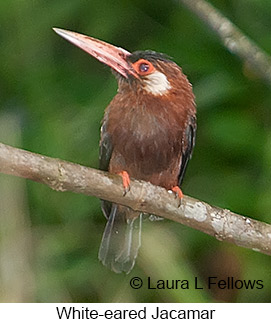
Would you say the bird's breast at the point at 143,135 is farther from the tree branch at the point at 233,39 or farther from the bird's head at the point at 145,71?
the tree branch at the point at 233,39

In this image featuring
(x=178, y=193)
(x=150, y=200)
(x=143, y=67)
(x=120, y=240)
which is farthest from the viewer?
(x=120, y=240)

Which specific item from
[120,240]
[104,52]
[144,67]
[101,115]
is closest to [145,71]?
[144,67]

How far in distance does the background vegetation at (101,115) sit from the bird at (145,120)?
0.15m

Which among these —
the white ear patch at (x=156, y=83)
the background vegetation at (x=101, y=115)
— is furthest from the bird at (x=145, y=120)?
the background vegetation at (x=101, y=115)

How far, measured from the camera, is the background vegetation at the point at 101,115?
6.37ft

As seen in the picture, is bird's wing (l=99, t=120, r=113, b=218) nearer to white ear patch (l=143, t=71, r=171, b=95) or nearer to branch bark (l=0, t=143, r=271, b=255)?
white ear patch (l=143, t=71, r=171, b=95)

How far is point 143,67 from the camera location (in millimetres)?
1817

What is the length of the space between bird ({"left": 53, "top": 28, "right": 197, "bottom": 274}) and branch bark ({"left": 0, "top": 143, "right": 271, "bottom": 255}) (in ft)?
0.56

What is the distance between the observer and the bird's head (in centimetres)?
181

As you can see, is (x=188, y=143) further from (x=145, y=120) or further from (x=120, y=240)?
(x=120, y=240)

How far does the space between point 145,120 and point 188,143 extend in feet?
0.44

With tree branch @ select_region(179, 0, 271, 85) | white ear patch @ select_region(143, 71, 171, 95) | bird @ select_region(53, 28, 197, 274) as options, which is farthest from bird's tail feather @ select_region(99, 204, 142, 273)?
tree branch @ select_region(179, 0, 271, 85)

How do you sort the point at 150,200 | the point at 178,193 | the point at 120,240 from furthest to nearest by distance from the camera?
the point at 120,240 → the point at 178,193 → the point at 150,200
